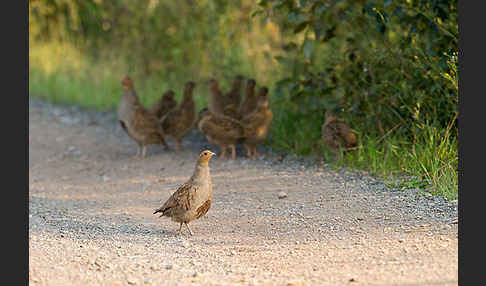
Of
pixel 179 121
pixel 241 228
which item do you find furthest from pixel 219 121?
pixel 241 228

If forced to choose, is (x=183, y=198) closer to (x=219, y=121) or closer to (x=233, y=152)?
(x=219, y=121)

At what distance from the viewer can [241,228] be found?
5.74 meters

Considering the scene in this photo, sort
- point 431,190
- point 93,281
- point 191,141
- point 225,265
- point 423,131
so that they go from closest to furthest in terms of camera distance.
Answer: point 93,281 → point 225,265 → point 431,190 → point 423,131 → point 191,141

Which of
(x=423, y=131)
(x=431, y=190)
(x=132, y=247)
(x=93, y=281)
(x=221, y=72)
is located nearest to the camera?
(x=93, y=281)

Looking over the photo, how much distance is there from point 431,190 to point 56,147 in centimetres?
576

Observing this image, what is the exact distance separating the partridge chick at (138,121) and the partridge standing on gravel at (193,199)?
10.5 feet

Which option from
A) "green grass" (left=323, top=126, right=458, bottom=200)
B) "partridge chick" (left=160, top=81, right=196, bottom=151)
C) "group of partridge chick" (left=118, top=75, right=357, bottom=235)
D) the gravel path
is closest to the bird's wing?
the gravel path

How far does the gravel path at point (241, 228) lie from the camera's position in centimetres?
447

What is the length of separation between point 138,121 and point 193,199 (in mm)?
3417

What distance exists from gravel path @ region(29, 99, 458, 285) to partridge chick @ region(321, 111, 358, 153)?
12.8 inches

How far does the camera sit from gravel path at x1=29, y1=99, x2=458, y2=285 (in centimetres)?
447

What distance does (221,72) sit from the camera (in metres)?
11.2

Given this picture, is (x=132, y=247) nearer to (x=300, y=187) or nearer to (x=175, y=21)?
(x=300, y=187)

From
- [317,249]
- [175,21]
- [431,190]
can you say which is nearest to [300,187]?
[431,190]
